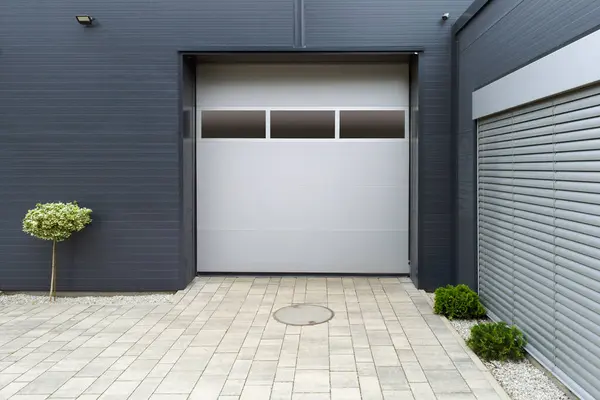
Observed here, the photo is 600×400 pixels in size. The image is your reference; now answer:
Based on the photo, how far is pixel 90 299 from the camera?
688 cm

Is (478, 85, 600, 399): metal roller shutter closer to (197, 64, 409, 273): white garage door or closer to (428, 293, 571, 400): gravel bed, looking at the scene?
(428, 293, 571, 400): gravel bed

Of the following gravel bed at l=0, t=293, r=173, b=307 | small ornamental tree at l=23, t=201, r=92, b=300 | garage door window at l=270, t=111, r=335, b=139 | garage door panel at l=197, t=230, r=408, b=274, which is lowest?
gravel bed at l=0, t=293, r=173, b=307

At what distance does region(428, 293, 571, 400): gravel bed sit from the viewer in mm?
3867

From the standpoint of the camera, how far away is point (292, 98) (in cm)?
792

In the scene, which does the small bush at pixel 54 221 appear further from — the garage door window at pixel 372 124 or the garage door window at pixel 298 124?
the garage door window at pixel 372 124

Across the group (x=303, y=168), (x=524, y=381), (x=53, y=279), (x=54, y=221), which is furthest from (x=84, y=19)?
(x=524, y=381)

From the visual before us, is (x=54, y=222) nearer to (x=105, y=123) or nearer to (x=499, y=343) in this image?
(x=105, y=123)

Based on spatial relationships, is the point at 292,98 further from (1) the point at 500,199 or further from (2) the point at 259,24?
(1) the point at 500,199

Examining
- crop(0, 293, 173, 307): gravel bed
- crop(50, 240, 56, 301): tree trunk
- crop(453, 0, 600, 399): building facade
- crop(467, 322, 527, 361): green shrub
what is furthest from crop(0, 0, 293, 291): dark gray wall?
crop(467, 322, 527, 361): green shrub

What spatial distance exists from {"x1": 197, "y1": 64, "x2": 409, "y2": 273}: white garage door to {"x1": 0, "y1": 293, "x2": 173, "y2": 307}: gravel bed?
1255 millimetres

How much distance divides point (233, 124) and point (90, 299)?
328 cm

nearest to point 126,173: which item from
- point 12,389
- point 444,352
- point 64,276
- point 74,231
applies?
point 74,231

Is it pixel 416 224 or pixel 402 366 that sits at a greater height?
pixel 416 224

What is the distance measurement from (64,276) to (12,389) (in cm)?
325
